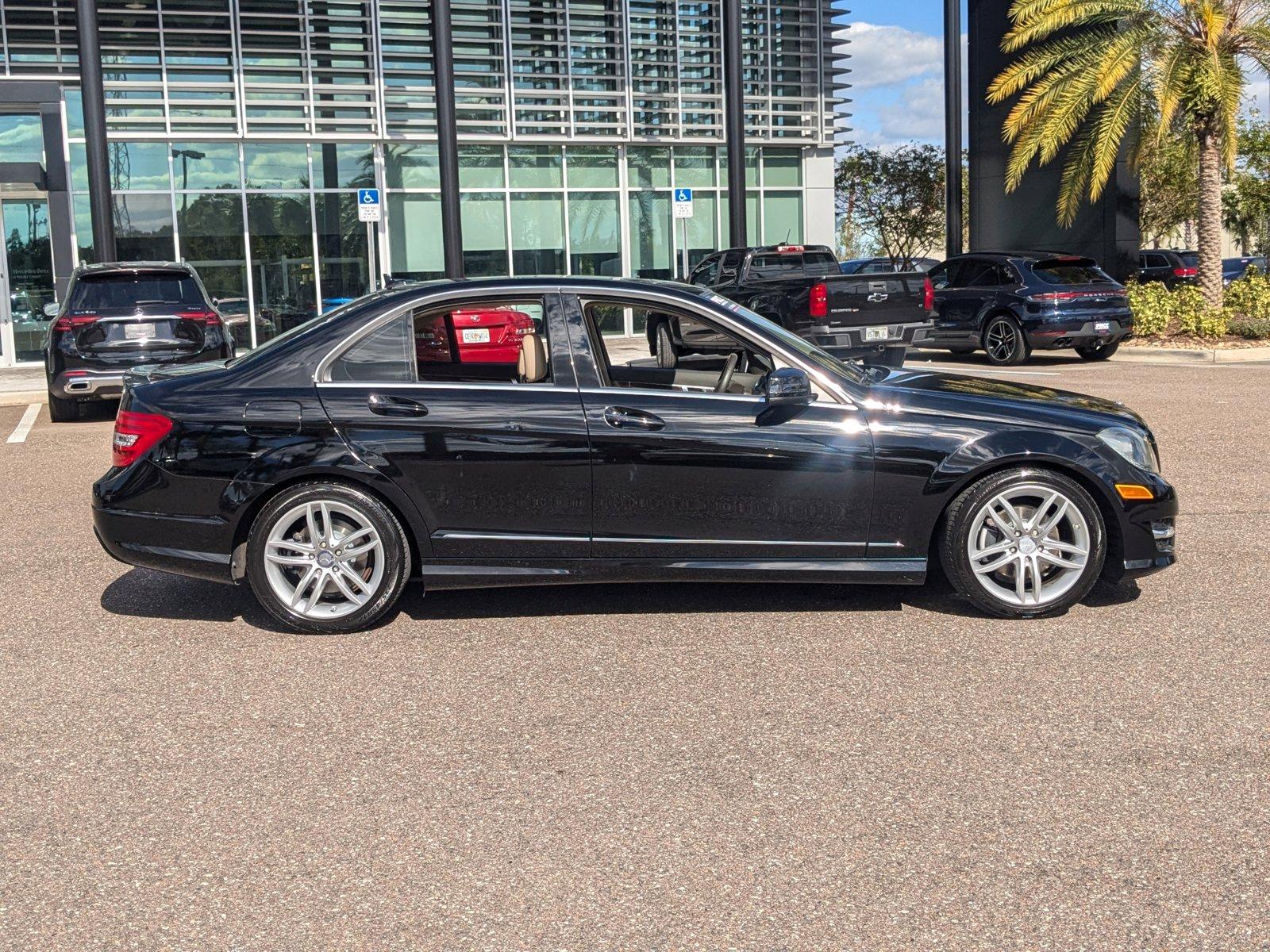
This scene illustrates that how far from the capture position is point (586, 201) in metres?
28.6

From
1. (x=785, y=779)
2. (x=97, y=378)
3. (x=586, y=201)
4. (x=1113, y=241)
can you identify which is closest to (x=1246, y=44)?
(x=1113, y=241)

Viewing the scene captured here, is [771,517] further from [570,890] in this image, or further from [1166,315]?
[1166,315]

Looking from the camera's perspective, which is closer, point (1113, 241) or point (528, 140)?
point (1113, 241)

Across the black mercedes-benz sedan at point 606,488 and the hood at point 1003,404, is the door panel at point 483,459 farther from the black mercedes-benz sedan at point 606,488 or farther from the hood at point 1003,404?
the hood at point 1003,404

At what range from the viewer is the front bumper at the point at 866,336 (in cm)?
1650

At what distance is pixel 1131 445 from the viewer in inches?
247

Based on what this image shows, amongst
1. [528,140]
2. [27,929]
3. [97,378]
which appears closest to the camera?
[27,929]

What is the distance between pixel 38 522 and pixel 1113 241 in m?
21.3

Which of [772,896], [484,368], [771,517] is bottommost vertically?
[772,896]

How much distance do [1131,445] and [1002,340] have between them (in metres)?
14.2

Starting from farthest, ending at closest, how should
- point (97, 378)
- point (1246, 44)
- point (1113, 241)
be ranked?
point (1113, 241), point (1246, 44), point (97, 378)

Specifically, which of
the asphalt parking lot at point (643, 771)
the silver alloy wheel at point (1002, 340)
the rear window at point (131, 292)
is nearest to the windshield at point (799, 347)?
the asphalt parking lot at point (643, 771)

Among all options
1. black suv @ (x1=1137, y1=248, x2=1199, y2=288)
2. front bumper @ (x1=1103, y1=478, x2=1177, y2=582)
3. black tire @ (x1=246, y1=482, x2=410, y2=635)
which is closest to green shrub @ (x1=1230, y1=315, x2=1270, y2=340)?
black suv @ (x1=1137, y1=248, x2=1199, y2=288)

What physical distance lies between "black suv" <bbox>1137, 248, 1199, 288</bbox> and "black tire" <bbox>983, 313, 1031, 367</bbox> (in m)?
17.2
